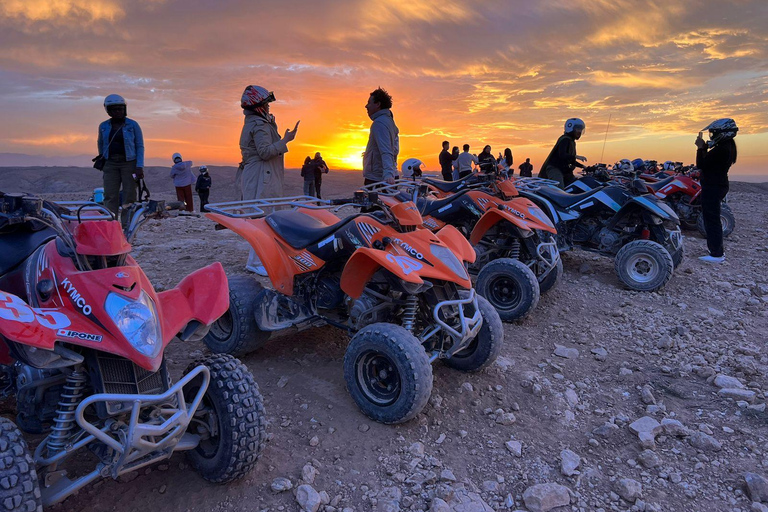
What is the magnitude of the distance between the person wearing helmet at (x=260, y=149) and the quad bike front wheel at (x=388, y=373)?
2.59 m

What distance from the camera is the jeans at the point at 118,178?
21.5ft

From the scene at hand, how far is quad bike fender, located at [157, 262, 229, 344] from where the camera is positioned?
2.20m

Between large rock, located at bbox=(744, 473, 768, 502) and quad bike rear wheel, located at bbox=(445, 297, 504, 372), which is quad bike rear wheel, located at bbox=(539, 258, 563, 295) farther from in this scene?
large rock, located at bbox=(744, 473, 768, 502)

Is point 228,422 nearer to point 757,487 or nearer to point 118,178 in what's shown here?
point 757,487

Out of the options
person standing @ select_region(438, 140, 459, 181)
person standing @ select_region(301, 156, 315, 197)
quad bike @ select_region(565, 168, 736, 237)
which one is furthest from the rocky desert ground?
person standing @ select_region(301, 156, 315, 197)

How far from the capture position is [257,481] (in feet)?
8.15

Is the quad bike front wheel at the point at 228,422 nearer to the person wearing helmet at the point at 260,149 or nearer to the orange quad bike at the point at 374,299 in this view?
the orange quad bike at the point at 374,299

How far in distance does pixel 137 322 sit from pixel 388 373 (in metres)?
1.56

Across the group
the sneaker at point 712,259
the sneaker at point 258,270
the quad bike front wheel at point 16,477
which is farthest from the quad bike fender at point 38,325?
the sneaker at point 712,259

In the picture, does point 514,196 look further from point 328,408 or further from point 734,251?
point 734,251

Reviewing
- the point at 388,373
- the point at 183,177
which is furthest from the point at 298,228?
the point at 183,177

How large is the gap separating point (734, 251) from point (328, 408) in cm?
850

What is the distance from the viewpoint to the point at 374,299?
3.41 meters

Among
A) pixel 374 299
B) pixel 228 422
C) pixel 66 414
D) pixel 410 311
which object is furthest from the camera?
pixel 374 299
